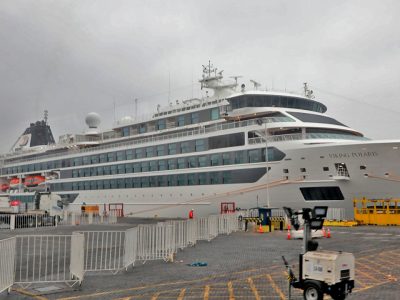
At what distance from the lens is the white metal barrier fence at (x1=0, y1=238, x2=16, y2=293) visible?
8.14 meters

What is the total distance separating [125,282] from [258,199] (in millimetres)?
19880

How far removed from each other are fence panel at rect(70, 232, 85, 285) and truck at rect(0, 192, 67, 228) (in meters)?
20.2

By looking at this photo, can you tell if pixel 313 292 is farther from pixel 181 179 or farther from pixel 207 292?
pixel 181 179

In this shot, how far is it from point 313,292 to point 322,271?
438 mm

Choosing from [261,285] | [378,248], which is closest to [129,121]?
[378,248]

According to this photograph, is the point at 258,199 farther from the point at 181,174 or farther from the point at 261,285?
the point at 261,285

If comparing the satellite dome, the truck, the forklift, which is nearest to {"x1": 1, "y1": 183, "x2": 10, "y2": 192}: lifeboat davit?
the satellite dome

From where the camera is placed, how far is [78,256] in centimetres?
935

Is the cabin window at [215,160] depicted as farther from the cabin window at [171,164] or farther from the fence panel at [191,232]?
the fence panel at [191,232]

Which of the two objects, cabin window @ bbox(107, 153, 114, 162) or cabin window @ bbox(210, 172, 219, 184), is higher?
cabin window @ bbox(107, 153, 114, 162)

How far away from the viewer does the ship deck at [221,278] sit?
26.9 feet

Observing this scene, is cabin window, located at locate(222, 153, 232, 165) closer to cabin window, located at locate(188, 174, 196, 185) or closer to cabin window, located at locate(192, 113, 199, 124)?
cabin window, located at locate(188, 174, 196, 185)

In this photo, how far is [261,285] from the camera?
352 inches

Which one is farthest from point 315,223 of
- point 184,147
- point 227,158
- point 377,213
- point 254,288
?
point 184,147
